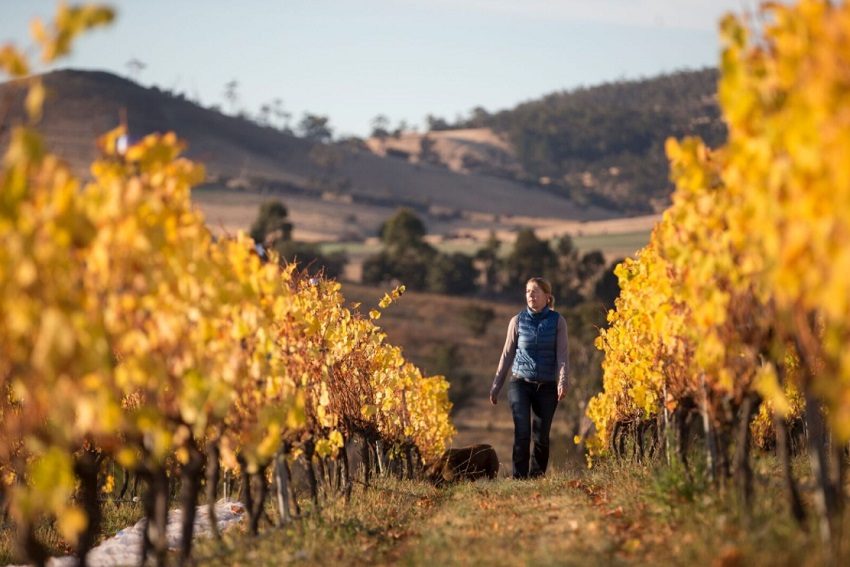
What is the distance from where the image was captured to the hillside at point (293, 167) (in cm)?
12469

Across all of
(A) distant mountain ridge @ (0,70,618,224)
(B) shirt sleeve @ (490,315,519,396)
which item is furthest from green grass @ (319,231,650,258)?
(B) shirt sleeve @ (490,315,519,396)

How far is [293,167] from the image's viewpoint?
146625 millimetres

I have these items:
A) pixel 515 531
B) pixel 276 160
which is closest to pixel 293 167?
pixel 276 160

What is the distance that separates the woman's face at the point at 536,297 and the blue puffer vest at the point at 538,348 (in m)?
0.08

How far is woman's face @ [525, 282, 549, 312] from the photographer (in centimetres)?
1077

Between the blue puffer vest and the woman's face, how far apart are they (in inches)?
3.2

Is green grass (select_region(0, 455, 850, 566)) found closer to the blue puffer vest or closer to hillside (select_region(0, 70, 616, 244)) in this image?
the blue puffer vest

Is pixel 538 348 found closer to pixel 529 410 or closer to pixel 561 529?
pixel 529 410

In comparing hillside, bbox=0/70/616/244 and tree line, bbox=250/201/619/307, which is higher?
hillside, bbox=0/70/616/244

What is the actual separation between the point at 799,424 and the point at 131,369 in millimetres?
12022

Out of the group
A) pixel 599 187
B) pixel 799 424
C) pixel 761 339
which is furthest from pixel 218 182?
pixel 761 339

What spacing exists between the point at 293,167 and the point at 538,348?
13807 centimetres

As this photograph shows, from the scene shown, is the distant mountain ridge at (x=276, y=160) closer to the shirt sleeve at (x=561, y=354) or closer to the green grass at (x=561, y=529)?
the shirt sleeve at (x=561, y=354)

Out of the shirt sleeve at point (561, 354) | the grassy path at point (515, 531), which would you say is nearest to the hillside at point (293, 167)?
the shirt sleeve at point (561, 354)
